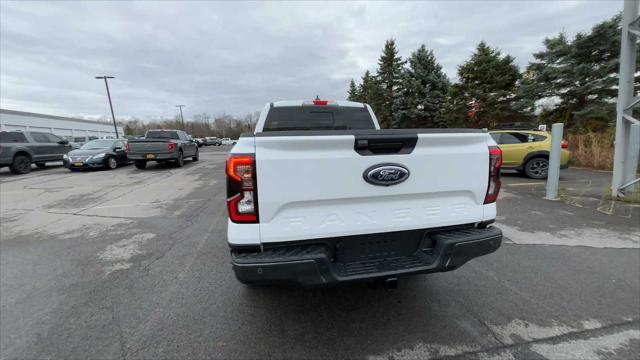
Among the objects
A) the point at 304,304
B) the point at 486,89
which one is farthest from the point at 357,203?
the point at 486,89

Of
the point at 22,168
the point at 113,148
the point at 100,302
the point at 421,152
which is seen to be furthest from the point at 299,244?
the point at 22,168

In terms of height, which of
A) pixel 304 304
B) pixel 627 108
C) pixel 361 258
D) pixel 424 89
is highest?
pixel 424 89

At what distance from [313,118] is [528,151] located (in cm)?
852

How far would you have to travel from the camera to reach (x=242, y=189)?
71.2 inches

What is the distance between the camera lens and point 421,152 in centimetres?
203

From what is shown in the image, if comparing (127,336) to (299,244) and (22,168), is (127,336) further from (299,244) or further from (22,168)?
(22,168)

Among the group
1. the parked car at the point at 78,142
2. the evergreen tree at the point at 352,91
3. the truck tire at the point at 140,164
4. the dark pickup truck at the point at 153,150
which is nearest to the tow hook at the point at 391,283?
the dark pickup truck at the point at 153,150

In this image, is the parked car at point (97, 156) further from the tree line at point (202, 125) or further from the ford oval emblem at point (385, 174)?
the tree line at point (202, 125)

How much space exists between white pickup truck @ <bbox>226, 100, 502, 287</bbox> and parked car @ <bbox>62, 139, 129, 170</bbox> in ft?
47.8

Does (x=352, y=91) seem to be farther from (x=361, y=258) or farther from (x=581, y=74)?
(x=361, y=258)

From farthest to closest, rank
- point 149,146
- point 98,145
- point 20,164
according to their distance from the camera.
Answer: point 98,145, point 20,164, point 149,146

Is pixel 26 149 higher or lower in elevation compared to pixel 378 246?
higher

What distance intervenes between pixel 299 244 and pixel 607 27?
2052 centimetres

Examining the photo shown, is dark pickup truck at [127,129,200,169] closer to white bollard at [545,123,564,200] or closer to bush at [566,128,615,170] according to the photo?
white bollard at [545,123,564,200]
